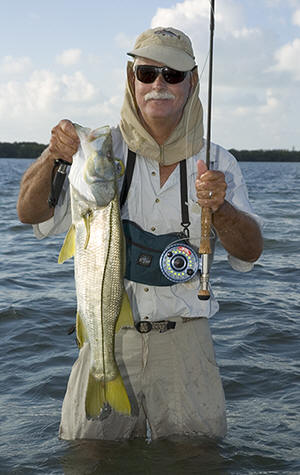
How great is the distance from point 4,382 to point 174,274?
332cm

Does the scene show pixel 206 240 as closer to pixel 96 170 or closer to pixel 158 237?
pixel 158 237

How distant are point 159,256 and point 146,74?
4.04ft

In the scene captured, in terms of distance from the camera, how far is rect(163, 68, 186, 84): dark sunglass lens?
433cm

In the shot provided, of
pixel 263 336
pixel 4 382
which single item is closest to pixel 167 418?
pixel 4 382

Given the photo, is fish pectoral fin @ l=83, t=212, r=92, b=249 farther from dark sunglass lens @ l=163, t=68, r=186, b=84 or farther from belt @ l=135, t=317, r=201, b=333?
dark sunglass lens @ l=163, t=68, r=186, b=84

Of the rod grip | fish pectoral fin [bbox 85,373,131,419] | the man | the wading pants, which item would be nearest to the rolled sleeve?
the man

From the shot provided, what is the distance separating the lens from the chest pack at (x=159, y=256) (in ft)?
14.1

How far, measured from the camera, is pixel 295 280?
39.1ft

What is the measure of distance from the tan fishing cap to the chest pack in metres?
0.91

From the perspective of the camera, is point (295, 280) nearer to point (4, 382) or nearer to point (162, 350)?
point (4, 382)

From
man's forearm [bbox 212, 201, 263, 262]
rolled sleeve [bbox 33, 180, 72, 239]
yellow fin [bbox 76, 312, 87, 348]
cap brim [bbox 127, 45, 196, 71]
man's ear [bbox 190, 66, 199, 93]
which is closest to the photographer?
yellow fin [bbox 76, 312, 87, 348]

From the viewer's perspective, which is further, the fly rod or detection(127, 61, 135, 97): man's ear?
detection(127, 61, 135, 97): man's ear

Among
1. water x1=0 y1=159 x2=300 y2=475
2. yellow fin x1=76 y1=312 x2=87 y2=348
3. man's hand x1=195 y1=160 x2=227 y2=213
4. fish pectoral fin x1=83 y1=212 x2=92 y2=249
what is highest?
man's hand x1=195 y1=160 x2=227 y2=213

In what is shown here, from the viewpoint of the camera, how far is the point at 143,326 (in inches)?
175
